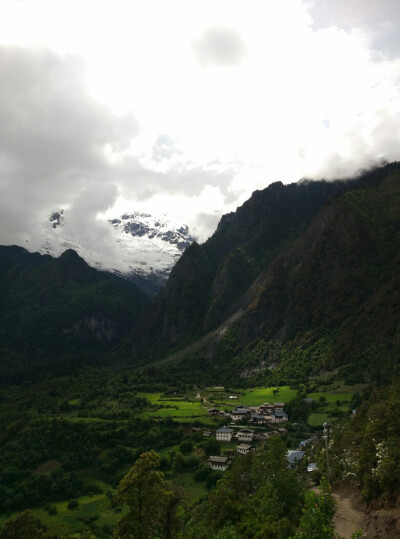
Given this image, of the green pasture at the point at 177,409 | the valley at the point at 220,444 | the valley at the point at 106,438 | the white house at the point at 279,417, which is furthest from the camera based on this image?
the green pasture at the point at 177,409

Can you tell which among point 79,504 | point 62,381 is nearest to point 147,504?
point 79,504

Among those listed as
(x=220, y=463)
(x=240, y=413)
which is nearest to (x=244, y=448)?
(x=220, y=463)

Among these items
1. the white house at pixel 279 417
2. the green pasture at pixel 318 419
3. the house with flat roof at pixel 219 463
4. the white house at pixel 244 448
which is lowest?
the house with flat roof at pixel 219 463

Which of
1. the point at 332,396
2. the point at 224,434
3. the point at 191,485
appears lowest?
the point at 191,485

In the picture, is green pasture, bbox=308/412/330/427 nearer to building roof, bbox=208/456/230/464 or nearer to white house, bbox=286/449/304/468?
white house, bbox=286/449/304/468

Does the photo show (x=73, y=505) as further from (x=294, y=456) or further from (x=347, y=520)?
(x=347, y=520)

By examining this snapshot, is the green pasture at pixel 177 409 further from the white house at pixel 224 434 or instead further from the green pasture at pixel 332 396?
the green pasture at pixel 332 396

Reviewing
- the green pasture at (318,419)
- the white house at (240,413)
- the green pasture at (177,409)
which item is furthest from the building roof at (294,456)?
the green pasture at (177,409)
